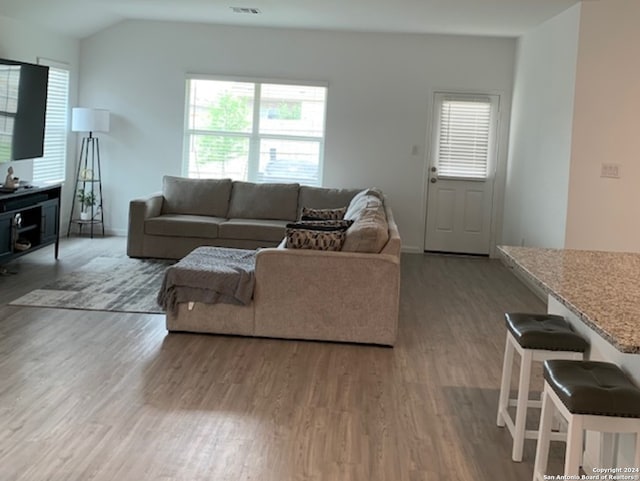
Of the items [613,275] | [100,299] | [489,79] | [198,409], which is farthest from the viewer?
[489,79]

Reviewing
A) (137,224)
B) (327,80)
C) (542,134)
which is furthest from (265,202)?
(542,134)

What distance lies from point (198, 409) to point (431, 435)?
1123mm

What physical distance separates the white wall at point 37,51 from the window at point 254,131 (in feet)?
4.48

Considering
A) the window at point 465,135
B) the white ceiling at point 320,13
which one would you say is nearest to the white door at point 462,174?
the window at point 465,135

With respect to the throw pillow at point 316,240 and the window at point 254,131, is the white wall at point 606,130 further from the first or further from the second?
the window at point 254,131

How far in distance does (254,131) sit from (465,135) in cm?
253

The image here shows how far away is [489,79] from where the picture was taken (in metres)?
8.35

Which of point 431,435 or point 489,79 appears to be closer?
point 431,435

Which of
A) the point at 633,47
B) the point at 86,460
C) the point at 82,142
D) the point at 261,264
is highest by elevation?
the point at 633,47

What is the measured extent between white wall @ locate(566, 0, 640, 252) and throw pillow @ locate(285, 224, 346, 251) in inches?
89.7

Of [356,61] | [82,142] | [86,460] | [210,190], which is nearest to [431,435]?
[86,460]

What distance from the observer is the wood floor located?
2908mm

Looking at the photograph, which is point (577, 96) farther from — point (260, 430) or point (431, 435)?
point (260, 430)

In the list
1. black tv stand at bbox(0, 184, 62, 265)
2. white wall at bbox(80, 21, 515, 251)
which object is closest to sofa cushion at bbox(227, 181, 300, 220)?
white wall at bbox(80, 21, 515, 251)
